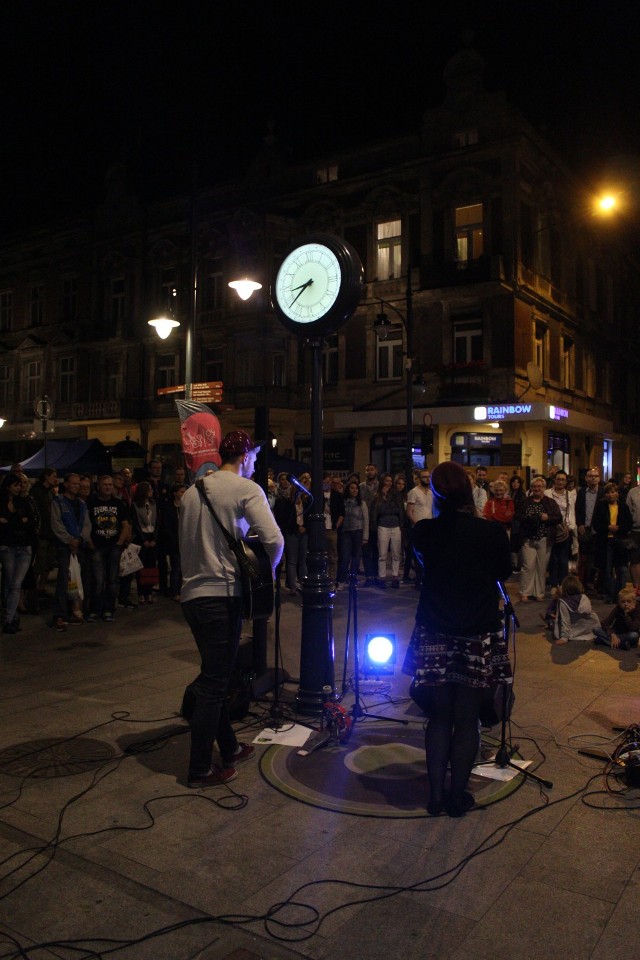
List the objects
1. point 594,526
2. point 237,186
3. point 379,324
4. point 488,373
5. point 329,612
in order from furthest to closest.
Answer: point 237,186 < point 488,373 < point 379,324 < point 594,526 < point 329,612

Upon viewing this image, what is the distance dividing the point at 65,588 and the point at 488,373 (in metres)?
19.0

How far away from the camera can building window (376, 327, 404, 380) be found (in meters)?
27.8

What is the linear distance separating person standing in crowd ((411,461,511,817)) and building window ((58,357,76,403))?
35838 mm

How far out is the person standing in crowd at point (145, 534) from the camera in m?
11.1

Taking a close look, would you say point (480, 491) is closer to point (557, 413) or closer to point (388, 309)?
point (557, 413)

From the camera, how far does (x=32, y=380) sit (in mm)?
39344

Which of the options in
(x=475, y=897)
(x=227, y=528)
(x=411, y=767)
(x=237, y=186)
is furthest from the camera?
(x=237, y=186)

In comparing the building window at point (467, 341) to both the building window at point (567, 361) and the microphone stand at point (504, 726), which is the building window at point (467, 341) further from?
the microphone stand at point (504, 726)

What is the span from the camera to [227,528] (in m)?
4.39

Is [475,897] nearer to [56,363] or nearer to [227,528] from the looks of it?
[227,528]

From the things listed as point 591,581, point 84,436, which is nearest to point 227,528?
point 591,581

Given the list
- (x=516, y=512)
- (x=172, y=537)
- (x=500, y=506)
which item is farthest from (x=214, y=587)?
(x=516, y=512)

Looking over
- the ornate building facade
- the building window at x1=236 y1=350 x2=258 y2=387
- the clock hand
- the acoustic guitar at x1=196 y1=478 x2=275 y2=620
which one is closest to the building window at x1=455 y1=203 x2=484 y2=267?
the ornate building facade

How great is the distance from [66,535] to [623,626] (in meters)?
6.84
